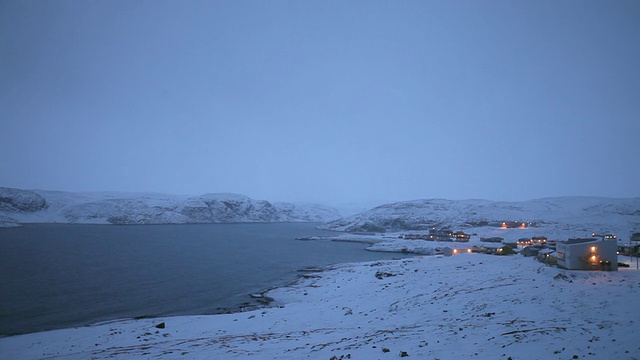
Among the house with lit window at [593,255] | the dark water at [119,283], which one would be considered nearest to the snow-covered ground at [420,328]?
the house with lit window at [593,255]

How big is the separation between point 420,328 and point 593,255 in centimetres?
2368

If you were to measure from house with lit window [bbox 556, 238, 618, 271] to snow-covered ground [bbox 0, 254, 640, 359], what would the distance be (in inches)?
88.2

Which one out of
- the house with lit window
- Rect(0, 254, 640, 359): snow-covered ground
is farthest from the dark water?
the house with lit window

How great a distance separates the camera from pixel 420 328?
19109 millimetres

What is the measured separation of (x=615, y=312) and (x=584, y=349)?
679 cm

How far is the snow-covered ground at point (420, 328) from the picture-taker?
14.5 meters

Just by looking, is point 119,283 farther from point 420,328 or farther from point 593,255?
point 593,255

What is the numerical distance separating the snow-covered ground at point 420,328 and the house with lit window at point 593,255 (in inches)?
88.2

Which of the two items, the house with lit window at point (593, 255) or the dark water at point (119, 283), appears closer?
the house with lit window at point (593, 255)

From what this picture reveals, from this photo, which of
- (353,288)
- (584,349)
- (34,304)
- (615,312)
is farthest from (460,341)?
(34,304)

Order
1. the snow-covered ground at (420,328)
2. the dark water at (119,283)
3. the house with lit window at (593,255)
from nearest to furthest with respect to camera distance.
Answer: the snow-covered ground at (420,328), the house with lit window at (593,255), the dark water at (119,283)

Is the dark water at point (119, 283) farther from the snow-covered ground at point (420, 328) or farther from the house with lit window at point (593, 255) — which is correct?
the house with lit window at point (593, 255)

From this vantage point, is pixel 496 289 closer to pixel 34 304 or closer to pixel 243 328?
pixel 243 328

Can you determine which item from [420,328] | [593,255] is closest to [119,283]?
[420,328]
